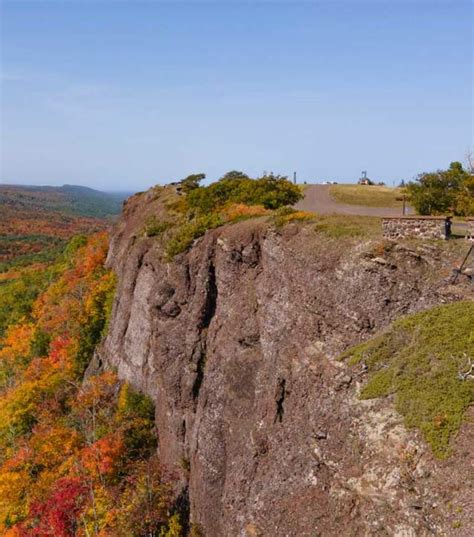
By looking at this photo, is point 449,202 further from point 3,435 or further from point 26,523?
point 3,435

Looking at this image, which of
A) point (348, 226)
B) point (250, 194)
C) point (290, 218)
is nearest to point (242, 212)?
point (250, 194)

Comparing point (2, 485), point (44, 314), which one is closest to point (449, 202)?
point (2, 485)

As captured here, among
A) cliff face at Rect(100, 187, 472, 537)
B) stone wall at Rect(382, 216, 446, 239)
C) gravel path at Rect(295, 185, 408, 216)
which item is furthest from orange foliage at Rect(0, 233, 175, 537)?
gravel path at Rect(295, 185, 408, 216)

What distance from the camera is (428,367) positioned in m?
13.9

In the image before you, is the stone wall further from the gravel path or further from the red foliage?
the red foliage

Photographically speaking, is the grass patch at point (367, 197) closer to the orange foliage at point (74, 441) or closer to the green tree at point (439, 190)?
the green tree at point (439, 190)

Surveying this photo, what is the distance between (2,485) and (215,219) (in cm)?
2617

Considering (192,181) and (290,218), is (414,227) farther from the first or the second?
(192,181)

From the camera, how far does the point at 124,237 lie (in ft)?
170

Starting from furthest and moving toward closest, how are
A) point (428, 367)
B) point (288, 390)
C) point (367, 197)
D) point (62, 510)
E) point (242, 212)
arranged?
point (367, 197)
point (242, 212)
point (62, 510)
point (288, 390)
point (428, 367)

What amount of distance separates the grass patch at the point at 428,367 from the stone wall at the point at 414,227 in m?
4.07

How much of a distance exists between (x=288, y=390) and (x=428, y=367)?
22.6 ft

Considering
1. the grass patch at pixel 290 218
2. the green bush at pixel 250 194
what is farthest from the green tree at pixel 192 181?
the grass patch at pixel 290 218

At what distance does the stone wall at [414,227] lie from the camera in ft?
61.9
